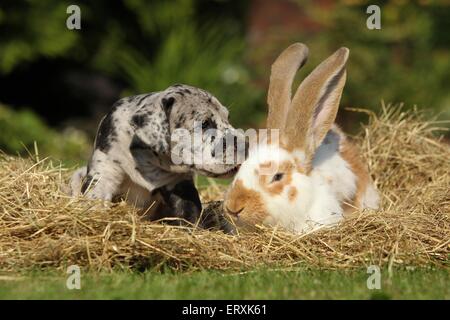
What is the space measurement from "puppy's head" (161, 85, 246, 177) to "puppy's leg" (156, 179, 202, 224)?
314 mm

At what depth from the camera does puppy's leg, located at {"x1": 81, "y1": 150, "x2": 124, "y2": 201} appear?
5.26 meters

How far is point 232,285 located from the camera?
164 inches

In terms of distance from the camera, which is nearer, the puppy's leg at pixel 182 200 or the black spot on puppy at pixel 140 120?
the black spot on puppy at pixel 140 120

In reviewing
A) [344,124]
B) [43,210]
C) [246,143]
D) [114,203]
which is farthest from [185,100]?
[344,124]

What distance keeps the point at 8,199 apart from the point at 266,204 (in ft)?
5.55

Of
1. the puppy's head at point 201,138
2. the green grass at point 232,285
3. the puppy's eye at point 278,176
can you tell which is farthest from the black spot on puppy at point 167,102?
the green grass at point 232,285

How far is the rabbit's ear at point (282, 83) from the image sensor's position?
17.6 feet

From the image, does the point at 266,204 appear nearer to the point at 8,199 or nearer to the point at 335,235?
the point at 335,235

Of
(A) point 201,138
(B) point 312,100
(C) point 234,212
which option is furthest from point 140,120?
(B) point 312,100

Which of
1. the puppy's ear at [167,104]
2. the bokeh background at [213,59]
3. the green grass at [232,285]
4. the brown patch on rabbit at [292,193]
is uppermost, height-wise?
the bokeh background at [213,59]

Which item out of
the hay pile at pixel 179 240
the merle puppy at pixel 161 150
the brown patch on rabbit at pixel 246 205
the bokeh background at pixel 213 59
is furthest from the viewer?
the bokeh background at pixel 213 59

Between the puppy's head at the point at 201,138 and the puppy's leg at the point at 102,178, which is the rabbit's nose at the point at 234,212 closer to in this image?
the puppy's head at the point at 201,138

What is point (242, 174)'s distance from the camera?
16.6 feet

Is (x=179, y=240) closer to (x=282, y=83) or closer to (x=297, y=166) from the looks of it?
(x=297, y=166)
